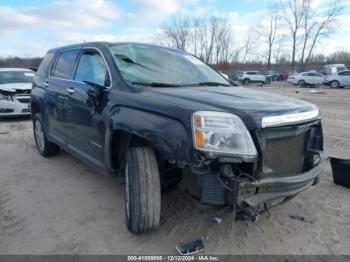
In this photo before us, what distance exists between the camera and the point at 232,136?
2.42 metres

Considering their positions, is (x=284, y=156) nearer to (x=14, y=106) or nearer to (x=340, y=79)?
A: (x=14, y=106)

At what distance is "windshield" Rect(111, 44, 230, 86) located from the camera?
3414 mm

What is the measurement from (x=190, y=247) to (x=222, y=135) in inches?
42.3

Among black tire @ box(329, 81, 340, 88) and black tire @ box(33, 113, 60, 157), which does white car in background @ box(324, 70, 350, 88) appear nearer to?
black tire @ box(329, 81, 340, 88)

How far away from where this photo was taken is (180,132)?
8.25 ft

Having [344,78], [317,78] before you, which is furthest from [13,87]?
[317,78]

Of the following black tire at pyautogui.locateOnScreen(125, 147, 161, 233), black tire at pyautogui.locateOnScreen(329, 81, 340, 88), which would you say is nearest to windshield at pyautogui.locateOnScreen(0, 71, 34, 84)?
black tire at pyautogui.locateOnScreen(125, 147, 161, 233)

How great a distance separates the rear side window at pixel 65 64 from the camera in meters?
4.36

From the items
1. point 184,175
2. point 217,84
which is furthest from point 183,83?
point 184,175

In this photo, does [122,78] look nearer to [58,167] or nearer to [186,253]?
[186,253]

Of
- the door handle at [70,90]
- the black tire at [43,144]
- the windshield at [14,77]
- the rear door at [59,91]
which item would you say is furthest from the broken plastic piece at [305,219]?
the windshield at [14,77]

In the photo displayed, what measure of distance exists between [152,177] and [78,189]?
1739mm

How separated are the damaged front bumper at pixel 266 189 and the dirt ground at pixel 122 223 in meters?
0.58

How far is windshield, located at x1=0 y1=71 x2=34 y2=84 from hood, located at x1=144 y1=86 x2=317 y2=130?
8932 millimetres
